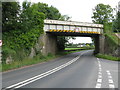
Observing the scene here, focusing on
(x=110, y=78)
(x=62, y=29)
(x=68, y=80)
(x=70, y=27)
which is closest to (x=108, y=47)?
(x=70, y=27)

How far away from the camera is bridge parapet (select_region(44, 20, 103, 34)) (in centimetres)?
3185

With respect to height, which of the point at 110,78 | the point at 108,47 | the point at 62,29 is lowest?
the point at 110,78

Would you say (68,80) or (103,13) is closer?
(68,80)

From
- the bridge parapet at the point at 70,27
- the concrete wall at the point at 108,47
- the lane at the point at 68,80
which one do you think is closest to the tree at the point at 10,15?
the bridge parapet at the point at 70,27

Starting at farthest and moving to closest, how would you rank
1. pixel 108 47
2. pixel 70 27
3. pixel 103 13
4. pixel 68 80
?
1. pixel 103 13
2. pixel 108 47
3. pixel 70 27
4. pixel 68 80

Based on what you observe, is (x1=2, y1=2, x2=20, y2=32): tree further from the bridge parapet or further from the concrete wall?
the concrete wall

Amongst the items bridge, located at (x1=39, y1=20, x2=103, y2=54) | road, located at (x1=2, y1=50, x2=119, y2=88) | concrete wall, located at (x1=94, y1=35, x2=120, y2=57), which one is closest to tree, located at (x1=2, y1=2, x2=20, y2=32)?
bridge, located at (x1=39, y1=20, x2=103, y2=54)

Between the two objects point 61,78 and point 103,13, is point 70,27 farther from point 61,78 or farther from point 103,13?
point 103,13

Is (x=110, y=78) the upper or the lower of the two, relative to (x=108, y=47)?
lower

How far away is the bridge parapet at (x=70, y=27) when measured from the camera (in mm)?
31855

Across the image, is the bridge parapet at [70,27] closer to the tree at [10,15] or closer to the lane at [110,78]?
the tree at [10,15]

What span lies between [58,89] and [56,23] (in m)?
25.8

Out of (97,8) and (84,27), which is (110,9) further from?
(84,27)

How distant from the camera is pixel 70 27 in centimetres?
3438
